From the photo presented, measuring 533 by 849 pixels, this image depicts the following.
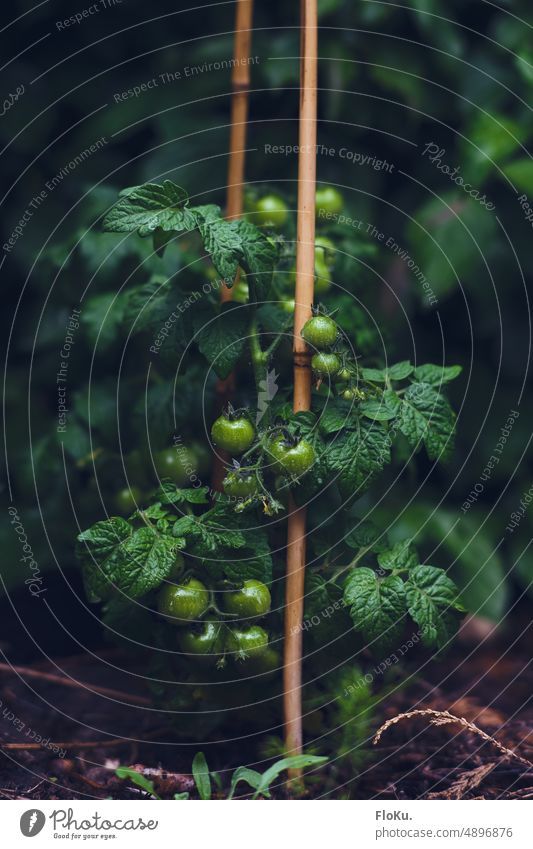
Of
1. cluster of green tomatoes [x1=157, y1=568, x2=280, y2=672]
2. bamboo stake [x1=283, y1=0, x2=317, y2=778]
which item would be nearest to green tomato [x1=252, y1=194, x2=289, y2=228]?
bamboo stake [x1=283, y1=0, x2=317, y2=778]

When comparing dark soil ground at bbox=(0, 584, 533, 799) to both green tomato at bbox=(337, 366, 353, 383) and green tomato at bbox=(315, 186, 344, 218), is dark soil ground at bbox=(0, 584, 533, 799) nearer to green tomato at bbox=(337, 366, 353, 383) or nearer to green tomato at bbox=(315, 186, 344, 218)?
green tomato at bbox=(337, 366, 353, 383)

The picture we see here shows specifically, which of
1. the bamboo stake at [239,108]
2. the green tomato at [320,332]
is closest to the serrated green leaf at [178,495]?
the green tomato at [320,332]

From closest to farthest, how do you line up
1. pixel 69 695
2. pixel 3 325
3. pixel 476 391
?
pixel 69 695 → pixel 476 391 → pixel 3 325

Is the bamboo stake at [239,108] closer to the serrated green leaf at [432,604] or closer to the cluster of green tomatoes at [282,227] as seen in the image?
the cluster of green tomatoes at [282,227]

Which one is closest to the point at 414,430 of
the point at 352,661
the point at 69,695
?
the point at 352,661

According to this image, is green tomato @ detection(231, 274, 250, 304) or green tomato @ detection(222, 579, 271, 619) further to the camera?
green tomato @ detection(231, 274, 250, 304)

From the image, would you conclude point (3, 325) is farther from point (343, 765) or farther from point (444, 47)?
point (343, 765)
